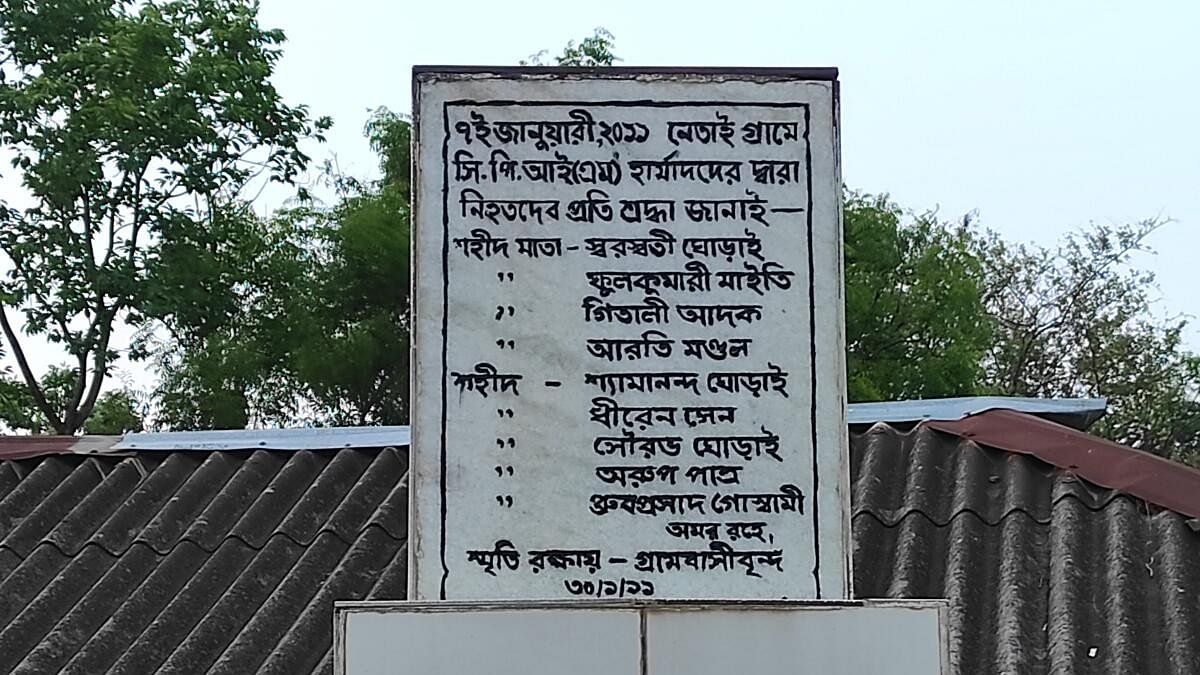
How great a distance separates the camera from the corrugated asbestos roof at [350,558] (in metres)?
3.78

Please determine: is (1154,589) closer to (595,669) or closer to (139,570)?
(595,669)

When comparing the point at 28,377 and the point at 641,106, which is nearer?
the point at 641,106

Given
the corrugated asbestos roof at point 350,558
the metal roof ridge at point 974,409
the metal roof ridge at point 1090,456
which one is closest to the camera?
the corrugated asbestos roof at point 350,558

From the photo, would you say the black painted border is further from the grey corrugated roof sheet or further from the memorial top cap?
the grey corrugated roof sheet

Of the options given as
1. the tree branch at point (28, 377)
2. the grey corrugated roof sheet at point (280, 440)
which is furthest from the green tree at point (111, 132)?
the grey corrugated roof sheet at point (280, 440)

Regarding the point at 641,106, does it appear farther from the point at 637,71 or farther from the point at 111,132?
the point at 111,132

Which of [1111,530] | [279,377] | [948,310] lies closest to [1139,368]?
[948,310]

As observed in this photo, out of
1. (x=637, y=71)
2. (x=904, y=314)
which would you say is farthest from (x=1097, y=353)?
(x=637, y=71)

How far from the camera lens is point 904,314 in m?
13.4

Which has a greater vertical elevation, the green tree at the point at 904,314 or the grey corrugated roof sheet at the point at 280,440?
the green tree at the point at 904,314

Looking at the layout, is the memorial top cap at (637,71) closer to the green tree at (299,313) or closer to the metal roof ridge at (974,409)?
the metal roof ridge at (974,409)

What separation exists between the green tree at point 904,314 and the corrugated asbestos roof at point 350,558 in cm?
804

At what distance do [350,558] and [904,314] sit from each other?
31.6 feet

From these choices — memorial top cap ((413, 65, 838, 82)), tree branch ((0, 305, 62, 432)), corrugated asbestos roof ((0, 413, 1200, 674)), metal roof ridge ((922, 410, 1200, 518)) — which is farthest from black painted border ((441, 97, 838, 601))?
tree branch ((0, 305, 62, 432))
